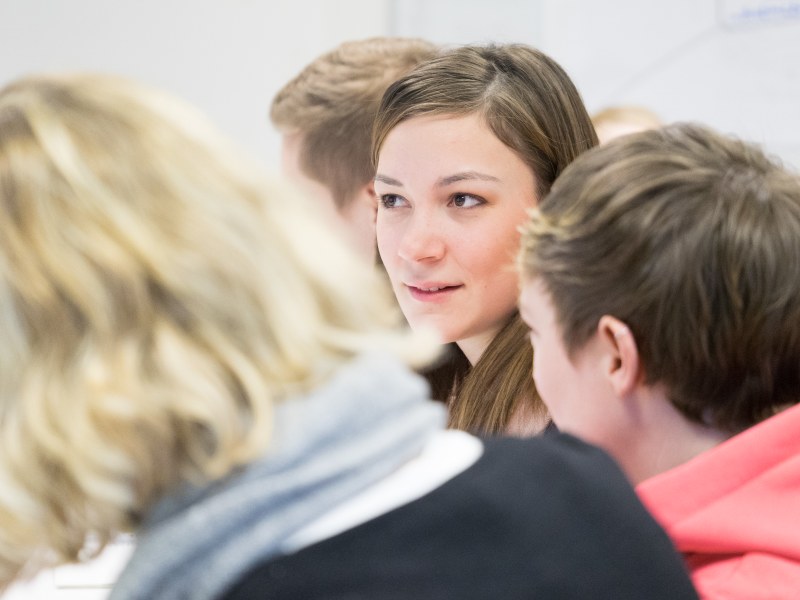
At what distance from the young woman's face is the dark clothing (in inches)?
23.5

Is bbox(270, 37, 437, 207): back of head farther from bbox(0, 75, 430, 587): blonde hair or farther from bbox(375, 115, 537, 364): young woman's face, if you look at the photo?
bbox(0, 75, 430, 587): blonde hair

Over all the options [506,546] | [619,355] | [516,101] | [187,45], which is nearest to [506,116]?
[516,101]

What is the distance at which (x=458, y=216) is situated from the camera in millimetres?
1268

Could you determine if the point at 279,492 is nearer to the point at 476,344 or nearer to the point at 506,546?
the point at 506,546

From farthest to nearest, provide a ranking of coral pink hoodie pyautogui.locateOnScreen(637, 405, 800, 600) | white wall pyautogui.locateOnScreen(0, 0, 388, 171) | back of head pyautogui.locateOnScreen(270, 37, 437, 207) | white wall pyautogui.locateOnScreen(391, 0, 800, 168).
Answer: white wall pyautogui.locateOnScreen(0, 0, 388, 171) < white wall pyautogui.locateOnScreen(391, 0, 800, 168) < back of head pyautogui.locateOnScreen(270, 37, 437, 207) < coral pink hoodie pyautogui.locateOnScreen(637, 405, 800, 600)

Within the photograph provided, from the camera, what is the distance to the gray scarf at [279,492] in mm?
583

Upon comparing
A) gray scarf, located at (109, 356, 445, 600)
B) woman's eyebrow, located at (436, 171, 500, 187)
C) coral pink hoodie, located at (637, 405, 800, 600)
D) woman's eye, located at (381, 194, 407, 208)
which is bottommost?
coral pink hoodie, located at (637, 405, 800, 600)

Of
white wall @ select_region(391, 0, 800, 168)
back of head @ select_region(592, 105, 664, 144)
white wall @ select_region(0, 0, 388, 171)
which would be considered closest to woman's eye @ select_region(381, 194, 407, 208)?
back of head @ select_region(592, 105, 664, 144)

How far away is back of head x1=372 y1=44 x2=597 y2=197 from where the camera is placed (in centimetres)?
125

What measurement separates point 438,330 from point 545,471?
2.13 feet

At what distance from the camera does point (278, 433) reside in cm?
60

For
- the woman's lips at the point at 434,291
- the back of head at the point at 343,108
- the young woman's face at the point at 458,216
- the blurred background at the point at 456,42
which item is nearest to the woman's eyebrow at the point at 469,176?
the young woman's face at the point at 458,216

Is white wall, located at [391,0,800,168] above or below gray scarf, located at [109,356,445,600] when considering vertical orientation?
below

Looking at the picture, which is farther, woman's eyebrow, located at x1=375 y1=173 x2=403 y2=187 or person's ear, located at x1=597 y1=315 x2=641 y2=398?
woman's eyebrow, located at x1=375 y1=173 x2=403 y2=187
